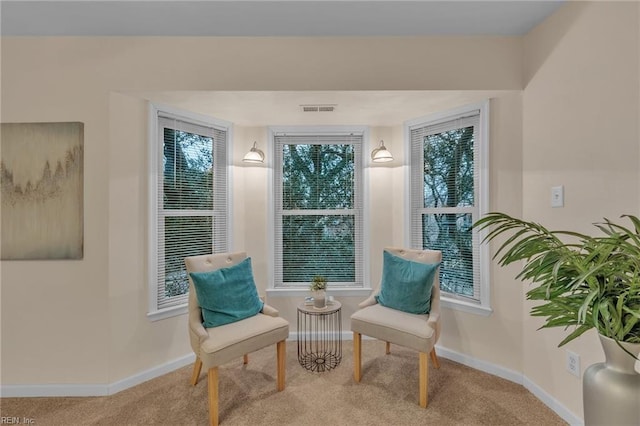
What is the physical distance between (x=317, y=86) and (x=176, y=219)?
5.44 ft

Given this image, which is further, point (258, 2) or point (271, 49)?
point (271, 49)

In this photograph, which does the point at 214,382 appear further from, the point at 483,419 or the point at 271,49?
the point at 271,49

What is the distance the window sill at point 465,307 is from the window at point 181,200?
2161mm

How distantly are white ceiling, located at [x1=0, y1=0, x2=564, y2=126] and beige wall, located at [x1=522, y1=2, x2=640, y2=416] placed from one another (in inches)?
11.3


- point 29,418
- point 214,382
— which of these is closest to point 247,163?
point 214,382

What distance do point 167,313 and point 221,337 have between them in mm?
816

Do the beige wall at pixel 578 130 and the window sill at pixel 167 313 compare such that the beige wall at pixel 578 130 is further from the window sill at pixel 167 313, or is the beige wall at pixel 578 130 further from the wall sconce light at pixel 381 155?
the window sill at pixel 167 313

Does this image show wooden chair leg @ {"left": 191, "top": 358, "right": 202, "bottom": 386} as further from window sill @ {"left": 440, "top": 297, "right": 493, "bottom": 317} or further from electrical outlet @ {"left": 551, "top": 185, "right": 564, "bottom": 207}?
electrical outlet @ {"left": 551, "top": 185, "right": 564, "bottom": 207}

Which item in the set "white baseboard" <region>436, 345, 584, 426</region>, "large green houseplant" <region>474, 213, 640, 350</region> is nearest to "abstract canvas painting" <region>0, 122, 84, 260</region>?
"large green houseplant" <region>474, 213, 640, 350</region>

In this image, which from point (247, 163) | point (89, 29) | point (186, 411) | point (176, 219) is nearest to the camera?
point (186, 411)

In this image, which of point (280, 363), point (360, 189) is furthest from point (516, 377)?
point (360, 189)

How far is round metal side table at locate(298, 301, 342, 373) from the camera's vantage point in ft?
7.72

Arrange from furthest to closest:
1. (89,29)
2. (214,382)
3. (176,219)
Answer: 1. (176,219)
2. (89,29)
3. (214,382)

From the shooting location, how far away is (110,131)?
6.88 ft
